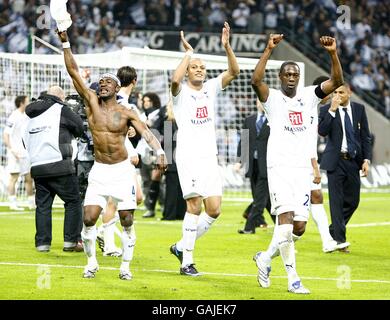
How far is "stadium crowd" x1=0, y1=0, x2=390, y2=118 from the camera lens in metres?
38.6

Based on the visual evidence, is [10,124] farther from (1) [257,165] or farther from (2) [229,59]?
(2) [229,59]

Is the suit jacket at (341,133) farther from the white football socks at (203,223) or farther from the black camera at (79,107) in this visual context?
the black camera at (79,107)

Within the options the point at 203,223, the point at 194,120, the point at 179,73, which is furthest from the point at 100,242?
the point at 179,73

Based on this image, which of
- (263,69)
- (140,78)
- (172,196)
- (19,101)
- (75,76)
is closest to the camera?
(263,69)

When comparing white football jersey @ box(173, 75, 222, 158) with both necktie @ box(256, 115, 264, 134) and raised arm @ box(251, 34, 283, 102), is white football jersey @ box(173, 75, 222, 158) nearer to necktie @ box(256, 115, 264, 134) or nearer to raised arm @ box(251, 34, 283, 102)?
raised arm @ box(251, 34, 283, 102)

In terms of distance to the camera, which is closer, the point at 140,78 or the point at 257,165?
the point at 257,165

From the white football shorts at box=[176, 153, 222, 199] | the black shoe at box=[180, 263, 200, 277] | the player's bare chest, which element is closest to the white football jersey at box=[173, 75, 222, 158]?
the white football shorts at box=[176, 153, 222, 199]

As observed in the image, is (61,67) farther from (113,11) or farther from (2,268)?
(113,11)

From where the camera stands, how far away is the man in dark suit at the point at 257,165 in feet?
65.0

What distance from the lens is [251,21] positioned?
40.5 metres

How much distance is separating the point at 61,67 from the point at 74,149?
8.70m

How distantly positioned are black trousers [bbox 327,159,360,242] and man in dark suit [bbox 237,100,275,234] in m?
2.73

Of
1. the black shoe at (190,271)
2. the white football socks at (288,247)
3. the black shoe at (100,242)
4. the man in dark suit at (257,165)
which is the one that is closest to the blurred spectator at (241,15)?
the man in dark suit at (257,165)

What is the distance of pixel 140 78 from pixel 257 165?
7.84 meters
